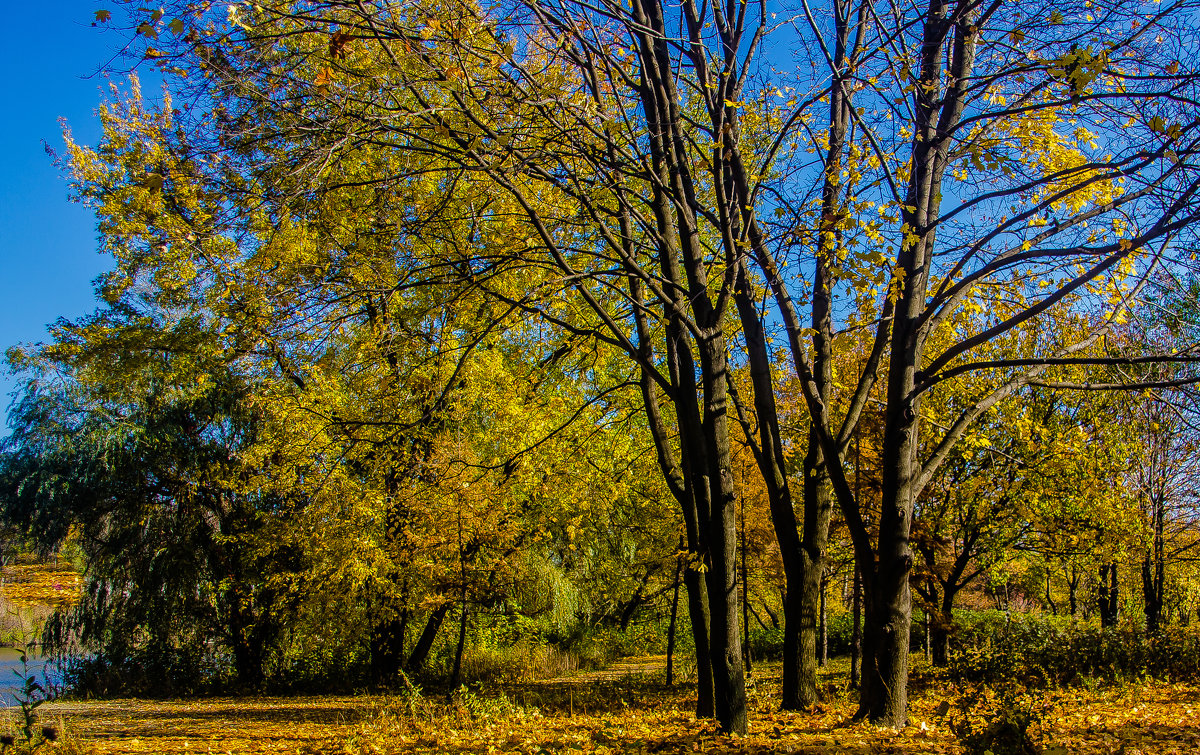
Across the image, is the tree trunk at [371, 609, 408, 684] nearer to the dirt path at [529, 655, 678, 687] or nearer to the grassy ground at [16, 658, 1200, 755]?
the dirt path at [529, 655, 678, 687]

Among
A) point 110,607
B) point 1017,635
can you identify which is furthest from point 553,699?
point 110,607

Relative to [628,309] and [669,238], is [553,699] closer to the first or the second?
[628,309]

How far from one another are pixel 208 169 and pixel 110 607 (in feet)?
54.7

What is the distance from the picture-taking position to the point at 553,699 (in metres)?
11.7

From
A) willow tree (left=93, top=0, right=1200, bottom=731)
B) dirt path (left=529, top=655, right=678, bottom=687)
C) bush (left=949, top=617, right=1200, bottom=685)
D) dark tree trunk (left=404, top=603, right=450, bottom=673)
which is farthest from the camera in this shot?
dark tree trunk (left=404, top=603, right=450, bottom=673)

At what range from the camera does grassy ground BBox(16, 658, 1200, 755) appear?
4.94 m

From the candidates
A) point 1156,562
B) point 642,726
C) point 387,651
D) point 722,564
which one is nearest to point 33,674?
point 387,651

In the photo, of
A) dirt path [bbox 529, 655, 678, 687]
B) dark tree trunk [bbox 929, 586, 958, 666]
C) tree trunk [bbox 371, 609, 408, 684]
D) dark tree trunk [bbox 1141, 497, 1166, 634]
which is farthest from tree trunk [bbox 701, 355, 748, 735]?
tree trunk [bbox 371, 609, 408, 684]

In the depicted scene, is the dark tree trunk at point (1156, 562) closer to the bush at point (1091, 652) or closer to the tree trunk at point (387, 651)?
the bush at point (1091, 652)

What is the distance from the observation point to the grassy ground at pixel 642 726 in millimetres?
4938

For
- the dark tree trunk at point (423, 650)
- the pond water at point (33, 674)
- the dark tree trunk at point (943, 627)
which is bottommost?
the pond water at point (33, 674)

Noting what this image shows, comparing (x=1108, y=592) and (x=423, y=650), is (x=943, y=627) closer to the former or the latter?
(x=1108, y=592)

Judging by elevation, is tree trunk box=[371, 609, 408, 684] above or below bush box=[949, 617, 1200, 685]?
below

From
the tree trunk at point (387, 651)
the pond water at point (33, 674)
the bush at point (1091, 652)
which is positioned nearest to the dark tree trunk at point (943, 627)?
the bush at point (1091, 652)
